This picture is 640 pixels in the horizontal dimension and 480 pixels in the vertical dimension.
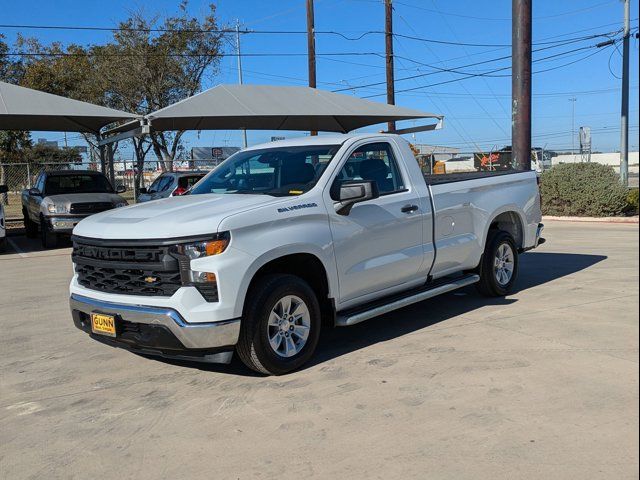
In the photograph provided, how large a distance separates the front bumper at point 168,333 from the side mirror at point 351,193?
4.57ft

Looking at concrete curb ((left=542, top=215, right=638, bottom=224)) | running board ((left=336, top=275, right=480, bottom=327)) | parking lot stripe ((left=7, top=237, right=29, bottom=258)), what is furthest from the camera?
concrete curb ((left=542, top=215, right=638, bottom=224))

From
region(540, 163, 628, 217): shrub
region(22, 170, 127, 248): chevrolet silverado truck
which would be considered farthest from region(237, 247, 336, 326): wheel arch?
region(540, 163, 628, 217): shrub

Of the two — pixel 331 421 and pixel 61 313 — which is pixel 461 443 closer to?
pixel 331 421

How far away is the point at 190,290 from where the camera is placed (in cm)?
439

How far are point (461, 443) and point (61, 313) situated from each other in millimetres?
5674

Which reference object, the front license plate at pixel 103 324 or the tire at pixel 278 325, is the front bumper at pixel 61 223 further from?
the tire at pixel 278 325

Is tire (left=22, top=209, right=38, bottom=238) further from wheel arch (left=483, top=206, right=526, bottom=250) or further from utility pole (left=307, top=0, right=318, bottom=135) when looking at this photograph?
wheel arch (left=483, top=206, right=526, bottom=250)

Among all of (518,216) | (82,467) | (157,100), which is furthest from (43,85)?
(82,467)

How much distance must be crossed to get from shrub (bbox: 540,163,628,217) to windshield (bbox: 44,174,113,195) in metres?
12.3

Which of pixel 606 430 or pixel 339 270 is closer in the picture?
pixel 606 430

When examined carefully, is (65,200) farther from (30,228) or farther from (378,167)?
(378,167)

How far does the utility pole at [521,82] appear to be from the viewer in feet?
39.2

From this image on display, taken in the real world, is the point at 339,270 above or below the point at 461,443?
above

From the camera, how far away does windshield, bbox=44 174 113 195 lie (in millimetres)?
14906
